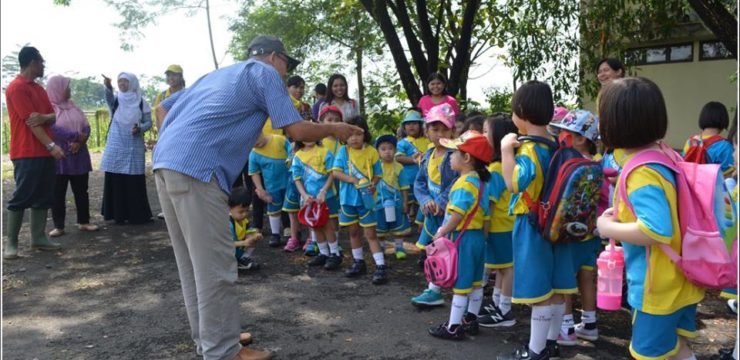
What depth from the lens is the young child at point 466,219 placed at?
3900 millimetres

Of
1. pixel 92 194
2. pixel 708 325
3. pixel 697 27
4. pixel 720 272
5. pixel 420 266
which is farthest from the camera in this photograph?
pixel 697 27

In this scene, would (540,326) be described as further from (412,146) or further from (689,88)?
(689,88)

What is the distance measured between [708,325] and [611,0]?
5344 mm

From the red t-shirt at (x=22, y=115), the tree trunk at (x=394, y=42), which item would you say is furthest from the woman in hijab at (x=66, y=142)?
the tree trunk at (x=394, y=42)

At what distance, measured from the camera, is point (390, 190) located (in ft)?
19.4

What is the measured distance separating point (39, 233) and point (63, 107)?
1585 mm

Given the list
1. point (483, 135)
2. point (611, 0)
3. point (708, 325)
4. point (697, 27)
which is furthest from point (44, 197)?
point (697, 27)

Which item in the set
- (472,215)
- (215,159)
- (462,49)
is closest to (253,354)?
(215,159)

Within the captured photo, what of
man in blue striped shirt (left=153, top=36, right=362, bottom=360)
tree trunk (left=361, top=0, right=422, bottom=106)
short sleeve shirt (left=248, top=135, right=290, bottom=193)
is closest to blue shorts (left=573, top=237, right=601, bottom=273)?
man in blue striped shirt (left=153, top=36, right=362, bottom=360)

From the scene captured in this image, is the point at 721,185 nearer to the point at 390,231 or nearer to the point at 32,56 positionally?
the point at 390,231

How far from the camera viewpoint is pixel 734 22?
6.46 metres

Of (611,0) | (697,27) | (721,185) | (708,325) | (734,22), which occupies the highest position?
(697,27)

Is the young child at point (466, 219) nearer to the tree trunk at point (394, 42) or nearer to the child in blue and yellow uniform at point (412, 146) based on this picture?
the child in blue and yellow uniform at point (412, 146)

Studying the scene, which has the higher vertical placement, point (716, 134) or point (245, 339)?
point (716, 134)
